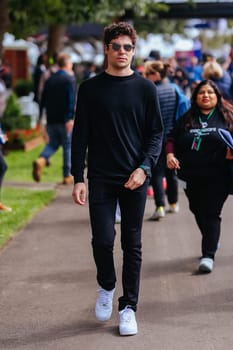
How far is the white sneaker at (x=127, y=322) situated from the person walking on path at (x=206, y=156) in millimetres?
1728

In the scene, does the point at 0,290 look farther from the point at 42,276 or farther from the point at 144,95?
the point at 144,95

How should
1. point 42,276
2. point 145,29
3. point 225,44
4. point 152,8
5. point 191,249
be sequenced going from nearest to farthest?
1. point 42,276
2. point 191,249
3. point 152,8
4. point 145,29
5. point 225,44

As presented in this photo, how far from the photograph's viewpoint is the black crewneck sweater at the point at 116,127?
533 cm

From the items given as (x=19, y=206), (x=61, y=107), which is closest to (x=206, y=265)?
(x=19, y=206)

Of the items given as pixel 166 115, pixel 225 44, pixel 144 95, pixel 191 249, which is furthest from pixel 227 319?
pixel 225 44

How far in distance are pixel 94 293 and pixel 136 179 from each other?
150 centimetres

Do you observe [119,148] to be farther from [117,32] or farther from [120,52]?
[117,32]

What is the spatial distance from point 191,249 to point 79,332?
9.07 feet

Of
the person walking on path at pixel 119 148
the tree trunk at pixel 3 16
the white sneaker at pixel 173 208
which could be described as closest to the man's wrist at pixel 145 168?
the person walking on path at pixel 119 148

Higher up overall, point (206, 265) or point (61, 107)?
point (206, 265)

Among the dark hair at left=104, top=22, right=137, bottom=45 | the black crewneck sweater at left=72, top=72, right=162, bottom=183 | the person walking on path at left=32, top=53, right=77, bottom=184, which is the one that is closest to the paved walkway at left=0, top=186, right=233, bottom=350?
Result: the black crewneck sweater at left=72, top=72, right=162, bottom=183

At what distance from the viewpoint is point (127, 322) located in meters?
5.42

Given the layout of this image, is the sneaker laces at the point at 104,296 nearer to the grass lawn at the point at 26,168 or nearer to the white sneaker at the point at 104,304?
the white sneaker at the point at 104,304

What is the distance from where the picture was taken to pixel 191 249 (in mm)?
8094
